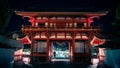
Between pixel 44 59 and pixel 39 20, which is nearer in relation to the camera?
pixel 44 59

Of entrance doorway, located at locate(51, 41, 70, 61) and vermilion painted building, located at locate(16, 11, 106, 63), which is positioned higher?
vermilion painted building, located at locate(16, 11, 106, 63)

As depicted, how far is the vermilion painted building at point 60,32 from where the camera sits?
76.8ft

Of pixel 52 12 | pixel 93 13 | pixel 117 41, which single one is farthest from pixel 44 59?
pixel 117 41

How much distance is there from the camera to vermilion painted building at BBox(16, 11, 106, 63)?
23.4m

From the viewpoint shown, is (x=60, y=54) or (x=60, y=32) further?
(x=60, y=54)

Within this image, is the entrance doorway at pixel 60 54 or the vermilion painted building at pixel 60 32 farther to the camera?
the entrance doorway at pixel 60 54

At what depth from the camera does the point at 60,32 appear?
24.6 m

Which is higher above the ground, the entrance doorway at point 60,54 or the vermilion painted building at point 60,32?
the vermilion painted building at point 60,32

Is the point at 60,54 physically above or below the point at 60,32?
below

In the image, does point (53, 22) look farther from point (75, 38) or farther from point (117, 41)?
point (117, 41)

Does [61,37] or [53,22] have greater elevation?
[53,22]

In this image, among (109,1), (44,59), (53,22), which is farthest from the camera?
(109,1)

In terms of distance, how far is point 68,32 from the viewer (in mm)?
24266

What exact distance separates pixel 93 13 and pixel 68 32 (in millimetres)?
4859
